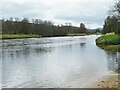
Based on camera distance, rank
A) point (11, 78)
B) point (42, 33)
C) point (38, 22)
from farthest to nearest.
Answer: point (38, 22), point (42, 33), point (11, 78)

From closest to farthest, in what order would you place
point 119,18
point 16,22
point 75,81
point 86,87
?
point 86,87
point 75,81
point 119,18
point 16,22

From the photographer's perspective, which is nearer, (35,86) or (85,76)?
(35,86)

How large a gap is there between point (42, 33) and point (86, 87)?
134621 mm

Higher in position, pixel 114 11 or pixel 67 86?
pixel 114 11

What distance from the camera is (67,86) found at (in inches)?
615

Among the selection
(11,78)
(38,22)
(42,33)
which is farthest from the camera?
(38,22)

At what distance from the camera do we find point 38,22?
158750 millimetres

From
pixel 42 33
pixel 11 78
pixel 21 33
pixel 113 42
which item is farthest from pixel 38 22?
pixel 11 78

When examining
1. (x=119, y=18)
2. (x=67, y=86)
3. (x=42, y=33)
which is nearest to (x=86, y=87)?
(x=67, y=86)

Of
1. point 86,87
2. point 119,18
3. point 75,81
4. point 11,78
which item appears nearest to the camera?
point 86,87

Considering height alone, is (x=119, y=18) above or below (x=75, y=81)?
above

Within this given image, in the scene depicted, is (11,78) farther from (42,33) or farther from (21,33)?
(42,33)

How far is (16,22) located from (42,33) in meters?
A: 23.6

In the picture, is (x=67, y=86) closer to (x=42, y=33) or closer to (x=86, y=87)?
(x=86, y=87)
